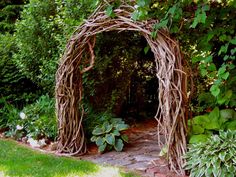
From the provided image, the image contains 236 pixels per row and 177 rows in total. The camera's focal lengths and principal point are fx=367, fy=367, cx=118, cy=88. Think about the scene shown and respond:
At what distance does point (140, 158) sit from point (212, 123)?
32.2 inches

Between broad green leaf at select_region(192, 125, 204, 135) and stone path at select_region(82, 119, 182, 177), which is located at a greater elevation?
broad green leaf at select_region(192, 125, 204, 135)

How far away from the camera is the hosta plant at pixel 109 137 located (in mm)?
3929

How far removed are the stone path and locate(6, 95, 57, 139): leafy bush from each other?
0.68 m

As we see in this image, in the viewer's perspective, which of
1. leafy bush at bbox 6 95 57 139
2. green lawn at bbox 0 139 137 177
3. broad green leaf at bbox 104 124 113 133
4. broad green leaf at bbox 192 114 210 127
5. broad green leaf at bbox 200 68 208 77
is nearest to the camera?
broad green leaf at bbox 200 68 208 77

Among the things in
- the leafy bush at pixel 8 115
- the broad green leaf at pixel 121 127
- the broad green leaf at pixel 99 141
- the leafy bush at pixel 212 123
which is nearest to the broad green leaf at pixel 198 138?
the leafy bush at pixel 212 123

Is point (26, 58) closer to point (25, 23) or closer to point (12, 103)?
point (25, 23)

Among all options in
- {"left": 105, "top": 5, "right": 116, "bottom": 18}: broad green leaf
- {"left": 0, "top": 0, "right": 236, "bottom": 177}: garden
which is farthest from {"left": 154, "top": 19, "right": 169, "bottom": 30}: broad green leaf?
{"left": 105, "top": 5, "right": 116, "bottom": 18}: broad green leaf

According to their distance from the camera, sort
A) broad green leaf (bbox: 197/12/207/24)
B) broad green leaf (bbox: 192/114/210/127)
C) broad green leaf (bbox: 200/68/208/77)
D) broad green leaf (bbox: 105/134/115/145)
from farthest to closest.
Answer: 1. broad green leaf (bbox: 105/134/115/145)
2. broad green leaf (bbox: 192/114/210/127)
3. broad green leaf (bbox: 200/68/208/77)
4. broad green leaf (bbox: 197/12/207/24)

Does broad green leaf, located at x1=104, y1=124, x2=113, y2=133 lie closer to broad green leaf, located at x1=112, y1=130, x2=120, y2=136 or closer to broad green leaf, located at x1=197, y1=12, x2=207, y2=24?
broad green leaf, located at x1=112, y1=130, x2=120, y2=136

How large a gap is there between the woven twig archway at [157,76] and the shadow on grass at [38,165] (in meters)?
0.35

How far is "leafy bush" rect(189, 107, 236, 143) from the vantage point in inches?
128

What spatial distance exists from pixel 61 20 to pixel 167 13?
1.75m

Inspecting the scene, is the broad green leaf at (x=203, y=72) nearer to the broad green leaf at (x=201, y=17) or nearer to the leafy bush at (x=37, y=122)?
the broad green leaf at (x=201, y=17)

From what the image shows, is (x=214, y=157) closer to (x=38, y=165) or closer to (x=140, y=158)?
(x=140, y=158)
